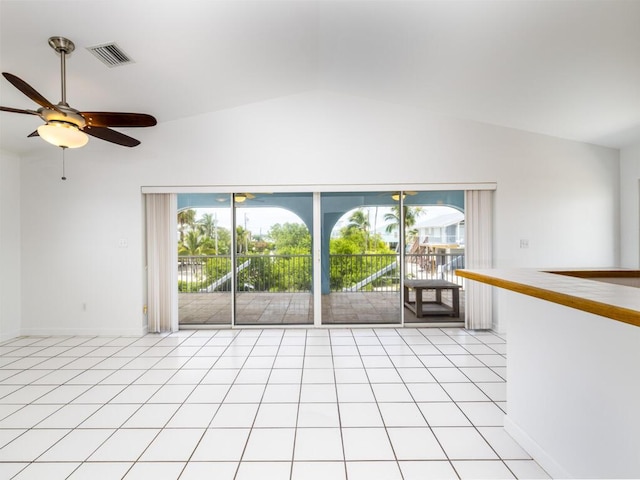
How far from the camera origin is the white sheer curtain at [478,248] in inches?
162

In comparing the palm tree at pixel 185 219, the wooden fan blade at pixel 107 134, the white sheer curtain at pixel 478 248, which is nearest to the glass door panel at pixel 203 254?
the palm tree at pixel 185 219

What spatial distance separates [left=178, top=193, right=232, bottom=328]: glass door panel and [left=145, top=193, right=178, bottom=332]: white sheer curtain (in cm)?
37

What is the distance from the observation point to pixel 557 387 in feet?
5.28

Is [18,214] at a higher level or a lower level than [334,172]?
lower

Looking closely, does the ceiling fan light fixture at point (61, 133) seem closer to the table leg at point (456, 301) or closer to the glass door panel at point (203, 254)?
the glass door panel at point (203, 254)

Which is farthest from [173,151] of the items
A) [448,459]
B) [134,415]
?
[448,459]

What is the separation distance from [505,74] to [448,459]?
3.25m

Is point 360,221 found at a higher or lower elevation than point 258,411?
higher

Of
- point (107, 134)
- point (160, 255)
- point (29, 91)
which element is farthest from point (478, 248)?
point (29, 91)

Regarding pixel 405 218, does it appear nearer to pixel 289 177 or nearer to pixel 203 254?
pixel 289 177

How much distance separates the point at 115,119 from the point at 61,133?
45cm

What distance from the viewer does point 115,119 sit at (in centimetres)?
246

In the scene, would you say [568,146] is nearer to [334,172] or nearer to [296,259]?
[334,172]

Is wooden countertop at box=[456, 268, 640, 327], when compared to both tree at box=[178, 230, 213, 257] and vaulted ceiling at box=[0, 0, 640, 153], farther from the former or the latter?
tree at box=[178, 230, 213, 257]
